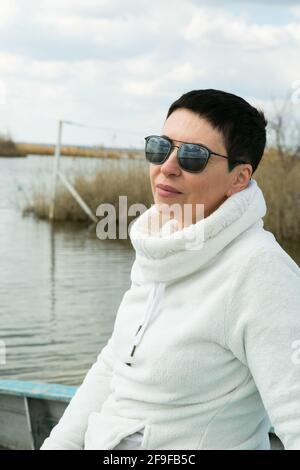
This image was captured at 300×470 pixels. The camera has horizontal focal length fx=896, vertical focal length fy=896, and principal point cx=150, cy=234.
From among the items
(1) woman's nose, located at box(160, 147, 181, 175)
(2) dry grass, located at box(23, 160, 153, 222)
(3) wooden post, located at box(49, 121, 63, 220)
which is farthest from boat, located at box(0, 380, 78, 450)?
(3) wooden post, located at box(49, 121, 63, 220)

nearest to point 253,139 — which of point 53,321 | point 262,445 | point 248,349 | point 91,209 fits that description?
point 248,349

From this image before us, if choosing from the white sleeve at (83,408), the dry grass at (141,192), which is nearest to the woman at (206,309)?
the white sleeve at (83,408)

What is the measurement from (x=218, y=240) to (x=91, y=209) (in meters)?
17.6

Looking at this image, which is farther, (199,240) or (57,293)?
(57,293)

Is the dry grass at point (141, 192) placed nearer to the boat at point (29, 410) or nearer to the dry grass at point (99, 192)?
the dry grass at point (99, 192)

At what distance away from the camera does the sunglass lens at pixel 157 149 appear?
172cm

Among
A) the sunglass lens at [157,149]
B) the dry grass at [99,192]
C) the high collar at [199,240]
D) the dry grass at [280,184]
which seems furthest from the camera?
the dry grass at [99,192]

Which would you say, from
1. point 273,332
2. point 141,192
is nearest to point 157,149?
point 273,332

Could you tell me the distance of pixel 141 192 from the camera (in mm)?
17391

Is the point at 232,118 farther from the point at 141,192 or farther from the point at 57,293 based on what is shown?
the point at 141,192

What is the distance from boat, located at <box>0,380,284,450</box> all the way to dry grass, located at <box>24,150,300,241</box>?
10947 millimetres

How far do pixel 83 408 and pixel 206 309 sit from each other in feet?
1.55

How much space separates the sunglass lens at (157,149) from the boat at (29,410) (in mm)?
2314

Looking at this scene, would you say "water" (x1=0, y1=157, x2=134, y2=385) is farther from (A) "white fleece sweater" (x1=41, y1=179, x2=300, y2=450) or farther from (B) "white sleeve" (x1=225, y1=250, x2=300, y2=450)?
(B) "white sleeve" (x1=225, y1=250, x2=300, y2=450)
